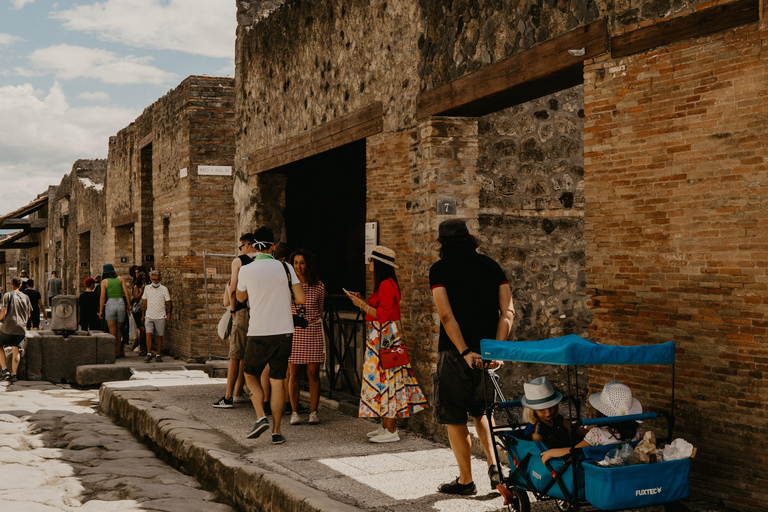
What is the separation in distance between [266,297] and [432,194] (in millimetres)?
1682

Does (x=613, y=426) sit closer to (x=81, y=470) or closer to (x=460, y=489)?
(x=460, y=489)

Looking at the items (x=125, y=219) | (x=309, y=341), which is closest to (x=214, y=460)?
(x=309, y=341)

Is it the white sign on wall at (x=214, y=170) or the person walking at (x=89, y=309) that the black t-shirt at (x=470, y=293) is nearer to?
the white sign on wall at (x=214, y=170)

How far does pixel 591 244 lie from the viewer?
18.0 feet

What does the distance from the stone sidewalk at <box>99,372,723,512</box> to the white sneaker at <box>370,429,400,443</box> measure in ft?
0.19

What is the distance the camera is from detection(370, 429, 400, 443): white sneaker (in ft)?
22.9

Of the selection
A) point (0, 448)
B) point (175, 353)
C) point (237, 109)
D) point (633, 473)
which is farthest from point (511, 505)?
point (175, 353)

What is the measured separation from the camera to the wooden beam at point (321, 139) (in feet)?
27.5

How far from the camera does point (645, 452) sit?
160 inches

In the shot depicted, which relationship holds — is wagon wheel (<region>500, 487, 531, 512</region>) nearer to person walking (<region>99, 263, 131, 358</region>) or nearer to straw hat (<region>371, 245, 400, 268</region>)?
straw hat (<region>371, 245, 400, 268</region>)

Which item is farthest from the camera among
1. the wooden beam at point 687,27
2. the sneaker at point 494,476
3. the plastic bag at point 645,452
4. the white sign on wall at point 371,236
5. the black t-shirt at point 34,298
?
the black t-shirt at point 34,298

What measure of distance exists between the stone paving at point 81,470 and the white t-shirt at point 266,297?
134cm

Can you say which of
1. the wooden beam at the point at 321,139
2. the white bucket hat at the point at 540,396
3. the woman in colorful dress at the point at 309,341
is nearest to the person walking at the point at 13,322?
the wooden beam at the point at 321,139

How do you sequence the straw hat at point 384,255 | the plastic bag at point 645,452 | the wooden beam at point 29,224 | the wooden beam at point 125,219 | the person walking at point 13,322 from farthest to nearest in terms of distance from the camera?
the wooden beam at point 29,224
the wooden beam at point 125,219
the person walking at point 13,322
the straw hat at point 384,255
the plastic bag at point 645,452
